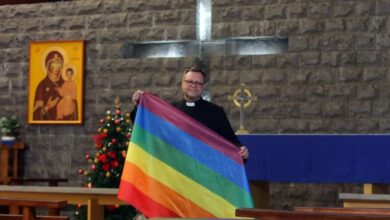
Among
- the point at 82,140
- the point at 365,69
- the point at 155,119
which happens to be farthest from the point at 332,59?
the point at 155,119

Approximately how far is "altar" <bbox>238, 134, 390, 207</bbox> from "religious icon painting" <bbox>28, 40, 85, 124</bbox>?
404cm

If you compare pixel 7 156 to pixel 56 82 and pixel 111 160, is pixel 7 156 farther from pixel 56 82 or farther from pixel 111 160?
pixel 111 160

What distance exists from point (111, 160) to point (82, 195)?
112 inches

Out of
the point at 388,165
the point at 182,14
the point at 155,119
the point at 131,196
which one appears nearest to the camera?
the point at 131,196

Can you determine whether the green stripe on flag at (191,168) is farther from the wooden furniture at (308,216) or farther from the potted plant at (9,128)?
the potted plant at (9,128)

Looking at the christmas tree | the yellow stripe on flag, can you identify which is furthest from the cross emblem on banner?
the yellow stripe on flag

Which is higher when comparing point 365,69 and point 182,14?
point 182,14

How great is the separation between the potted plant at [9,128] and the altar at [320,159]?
4741 millimetres

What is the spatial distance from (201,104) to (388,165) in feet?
7.75

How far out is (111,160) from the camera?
8.10m

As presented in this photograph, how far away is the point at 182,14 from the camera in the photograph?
9.45 metres

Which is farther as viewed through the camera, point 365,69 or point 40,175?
point 40,175

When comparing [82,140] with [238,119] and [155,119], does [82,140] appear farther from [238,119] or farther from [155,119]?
[155,119]

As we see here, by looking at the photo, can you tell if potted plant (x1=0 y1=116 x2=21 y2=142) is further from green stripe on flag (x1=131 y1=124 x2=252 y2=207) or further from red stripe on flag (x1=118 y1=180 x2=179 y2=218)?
A: red stripe on flag (x1=118 y1=180 x2=179 y2=218)
